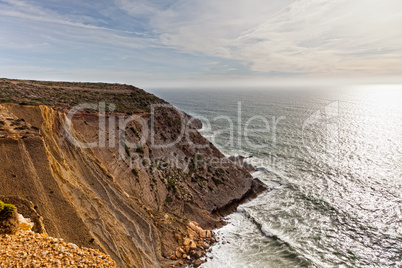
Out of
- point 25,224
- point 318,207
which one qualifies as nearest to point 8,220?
point 25,224

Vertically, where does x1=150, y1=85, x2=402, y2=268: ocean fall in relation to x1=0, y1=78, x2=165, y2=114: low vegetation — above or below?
below

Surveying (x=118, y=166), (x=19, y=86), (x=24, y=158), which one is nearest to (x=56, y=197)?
(x=24, y=158)

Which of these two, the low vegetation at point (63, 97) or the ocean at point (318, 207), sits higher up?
the low vegetation at point (63, 97)

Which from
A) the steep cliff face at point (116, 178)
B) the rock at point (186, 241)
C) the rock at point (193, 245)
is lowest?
the rock at point (193, 245)

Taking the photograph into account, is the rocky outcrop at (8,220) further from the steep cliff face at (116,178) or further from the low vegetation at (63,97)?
the low vegetation at (63,97)

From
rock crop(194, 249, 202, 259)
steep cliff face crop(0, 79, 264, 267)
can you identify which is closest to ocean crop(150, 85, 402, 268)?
rock crop(194, 249, 202, 259)

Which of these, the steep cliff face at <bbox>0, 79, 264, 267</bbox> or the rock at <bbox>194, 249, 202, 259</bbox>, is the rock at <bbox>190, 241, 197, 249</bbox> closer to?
the rock at <bbox>194, 249, 202, 259</bbox>

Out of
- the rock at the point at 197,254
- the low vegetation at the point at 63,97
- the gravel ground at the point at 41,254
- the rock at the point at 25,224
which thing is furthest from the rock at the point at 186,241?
the low vegetation at the point at 63,97
